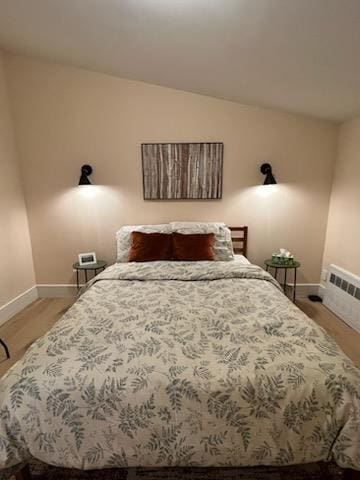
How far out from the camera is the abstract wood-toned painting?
2793 millimetres

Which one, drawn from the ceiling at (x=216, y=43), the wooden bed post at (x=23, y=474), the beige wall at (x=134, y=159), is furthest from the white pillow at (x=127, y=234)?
the wooden bed post at (x=23, y=474)

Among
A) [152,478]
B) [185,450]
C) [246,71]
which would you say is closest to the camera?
[185,450]

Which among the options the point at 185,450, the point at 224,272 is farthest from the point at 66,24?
the point at 185,450

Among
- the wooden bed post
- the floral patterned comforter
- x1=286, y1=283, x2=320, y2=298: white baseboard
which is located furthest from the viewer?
x1=286, y1=283, x2=320, y2=298: white baseboard

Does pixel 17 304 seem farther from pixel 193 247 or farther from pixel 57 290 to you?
pixel 193 247

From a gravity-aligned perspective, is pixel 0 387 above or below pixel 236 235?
below

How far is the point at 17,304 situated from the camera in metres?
2.83

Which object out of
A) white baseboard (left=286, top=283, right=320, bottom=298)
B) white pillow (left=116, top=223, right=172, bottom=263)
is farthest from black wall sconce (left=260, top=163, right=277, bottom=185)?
white baseboard (left=286, top=283, right=320, bottom=298)

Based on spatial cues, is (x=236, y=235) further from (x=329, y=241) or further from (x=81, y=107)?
(x=81, y=107)

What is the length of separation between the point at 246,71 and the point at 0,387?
2.48 metres

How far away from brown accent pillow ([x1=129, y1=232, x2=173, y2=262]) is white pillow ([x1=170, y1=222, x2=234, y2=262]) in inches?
8.5

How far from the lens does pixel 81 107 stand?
2729 mm

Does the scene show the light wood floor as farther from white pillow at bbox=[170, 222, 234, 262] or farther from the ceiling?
the ceiling

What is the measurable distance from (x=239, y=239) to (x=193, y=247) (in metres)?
0.74
